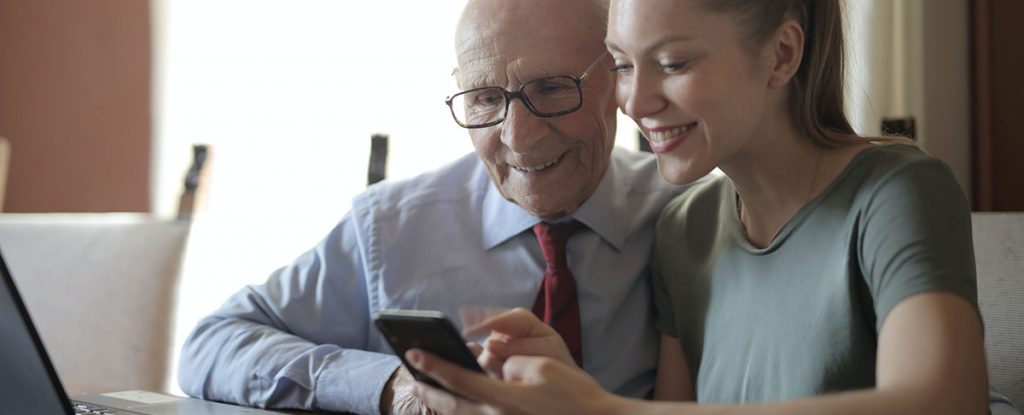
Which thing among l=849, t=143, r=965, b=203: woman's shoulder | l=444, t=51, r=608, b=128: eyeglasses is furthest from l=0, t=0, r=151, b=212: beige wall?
l=849, t=143, r=965, b=203: woman's shoulder

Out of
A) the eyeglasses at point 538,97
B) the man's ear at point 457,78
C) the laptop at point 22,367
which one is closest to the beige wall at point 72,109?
the man's ear at point 457,78

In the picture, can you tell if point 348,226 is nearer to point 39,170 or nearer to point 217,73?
point 217,73

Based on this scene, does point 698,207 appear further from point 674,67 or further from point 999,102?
point 999,102

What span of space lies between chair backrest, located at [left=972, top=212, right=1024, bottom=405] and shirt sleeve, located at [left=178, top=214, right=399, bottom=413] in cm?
77

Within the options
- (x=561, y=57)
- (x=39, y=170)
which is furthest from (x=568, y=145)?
(x=39, y=170)

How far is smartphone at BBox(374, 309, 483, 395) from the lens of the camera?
37.1 inches

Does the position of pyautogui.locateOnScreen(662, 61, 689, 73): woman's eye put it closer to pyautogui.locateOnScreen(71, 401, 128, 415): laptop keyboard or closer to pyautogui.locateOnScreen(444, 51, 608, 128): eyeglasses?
pyautogui.locateOnScreen(444, 51, 608, 128): eyeglasses

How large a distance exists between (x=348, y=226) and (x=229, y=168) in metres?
2.16

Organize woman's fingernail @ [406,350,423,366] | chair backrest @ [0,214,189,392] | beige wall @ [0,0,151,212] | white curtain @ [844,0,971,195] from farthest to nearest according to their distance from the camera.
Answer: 1. beige wall @ [0,0,151,212]
2. white curtain @ [844,0,971,195]
3. chair backrest @ [0,214,189,392]
4. woman's fingernail @ [406,350,423,366]

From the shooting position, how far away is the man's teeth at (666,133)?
116 centimetres

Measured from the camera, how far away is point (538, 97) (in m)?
1.53

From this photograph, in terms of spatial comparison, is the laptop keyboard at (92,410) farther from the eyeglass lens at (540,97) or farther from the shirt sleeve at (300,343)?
the eyeglass lens at (540,97)

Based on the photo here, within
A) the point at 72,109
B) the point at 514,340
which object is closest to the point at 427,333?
the point at 514,340

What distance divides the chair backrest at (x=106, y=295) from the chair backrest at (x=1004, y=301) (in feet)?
4.71
